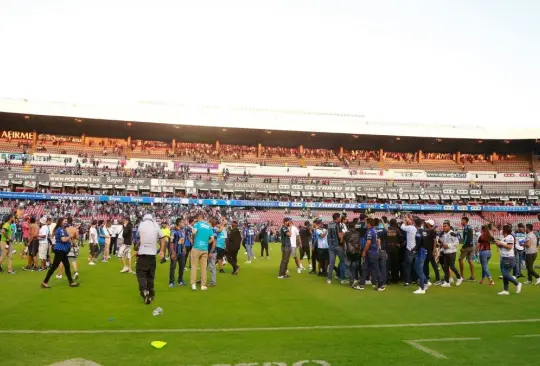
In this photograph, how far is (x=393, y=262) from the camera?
12.8 metres

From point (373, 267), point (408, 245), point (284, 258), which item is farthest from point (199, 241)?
point (408, 245)

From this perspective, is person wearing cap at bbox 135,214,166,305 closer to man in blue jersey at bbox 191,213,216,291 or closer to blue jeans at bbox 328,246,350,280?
man in blue jersey at bbox 191,213,216,291

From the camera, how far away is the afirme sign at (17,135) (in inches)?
1999

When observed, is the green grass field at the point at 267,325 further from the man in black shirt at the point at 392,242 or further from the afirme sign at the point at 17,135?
the afirme sign at the point at 17,135

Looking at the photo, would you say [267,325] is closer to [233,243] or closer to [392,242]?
[392,242]

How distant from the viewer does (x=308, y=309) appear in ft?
29.6

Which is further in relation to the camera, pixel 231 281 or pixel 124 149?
pixel 124 149

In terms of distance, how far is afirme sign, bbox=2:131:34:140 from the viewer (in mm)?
50781

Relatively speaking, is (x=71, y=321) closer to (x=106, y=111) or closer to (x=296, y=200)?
(x=296, y=200)

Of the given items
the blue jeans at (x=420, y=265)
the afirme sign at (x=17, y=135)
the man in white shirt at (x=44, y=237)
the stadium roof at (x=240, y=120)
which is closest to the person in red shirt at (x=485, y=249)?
the blue jeans at (x=420, y=265)

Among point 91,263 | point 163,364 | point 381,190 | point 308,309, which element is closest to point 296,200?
point 381,190

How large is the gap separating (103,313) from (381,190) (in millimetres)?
44248

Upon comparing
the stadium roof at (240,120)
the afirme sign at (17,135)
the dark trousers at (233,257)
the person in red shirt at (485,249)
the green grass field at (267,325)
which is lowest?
the dark trousers at (233,257)

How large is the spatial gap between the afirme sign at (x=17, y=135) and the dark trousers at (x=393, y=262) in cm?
4911
